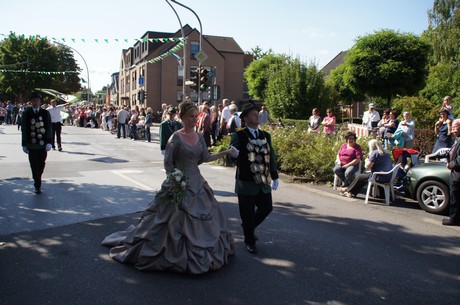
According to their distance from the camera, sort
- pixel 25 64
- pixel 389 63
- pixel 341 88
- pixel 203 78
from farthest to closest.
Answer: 1. pixel 25 64
2. pixel 341 88
3. pixel 389 63
4. pixel 203 78

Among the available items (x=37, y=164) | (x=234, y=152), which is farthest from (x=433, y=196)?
(x=37, y=164)

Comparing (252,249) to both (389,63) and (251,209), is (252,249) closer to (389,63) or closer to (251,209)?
(251,209)

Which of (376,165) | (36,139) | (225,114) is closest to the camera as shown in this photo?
(36,139)

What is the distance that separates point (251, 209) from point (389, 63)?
98.1ft

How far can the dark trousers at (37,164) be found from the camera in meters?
8.11

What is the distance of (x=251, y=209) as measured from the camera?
4980 millimetres

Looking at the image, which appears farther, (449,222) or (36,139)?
(36,139)

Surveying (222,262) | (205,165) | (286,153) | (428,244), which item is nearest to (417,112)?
(286,153)

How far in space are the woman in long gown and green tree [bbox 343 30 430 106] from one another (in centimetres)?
2997

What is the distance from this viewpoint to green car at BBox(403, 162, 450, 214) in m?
7.33

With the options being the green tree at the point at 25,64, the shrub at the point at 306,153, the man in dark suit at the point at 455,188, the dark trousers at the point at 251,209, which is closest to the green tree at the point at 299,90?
the shrub at the point at 306,153

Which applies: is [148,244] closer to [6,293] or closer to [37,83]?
[6,293]

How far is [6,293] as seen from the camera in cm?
382

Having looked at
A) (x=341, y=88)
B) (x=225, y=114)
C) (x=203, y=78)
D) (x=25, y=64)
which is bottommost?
(x=225, y=114)
